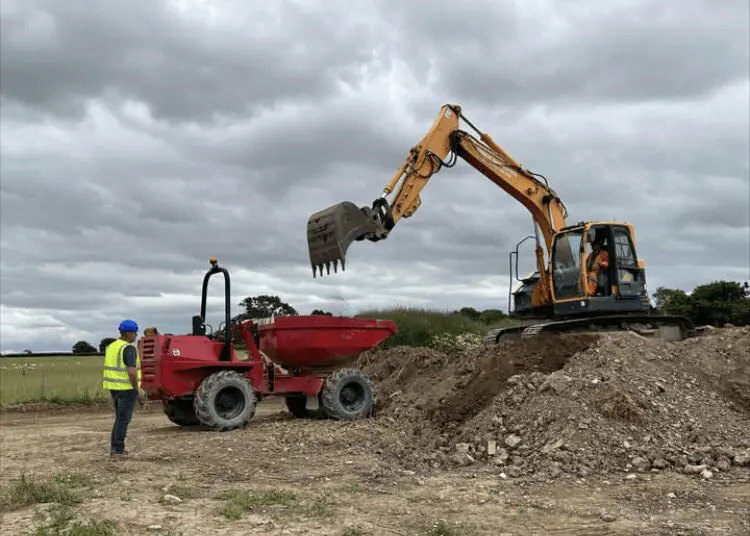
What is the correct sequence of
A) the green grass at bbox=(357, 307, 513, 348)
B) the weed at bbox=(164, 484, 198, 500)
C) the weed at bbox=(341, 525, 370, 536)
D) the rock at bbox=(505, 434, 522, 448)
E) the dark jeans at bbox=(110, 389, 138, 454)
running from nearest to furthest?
the weed at bbox=(341, 525, 370, 536) < the weed at bbox=(164, 484, 198, 500) < the rock at bbox=(505, 434, 522, 448) < the dark jeans at bbox=(110, 389, 138, 454) < the green grass at bbox=(357, 307, 513, 348)

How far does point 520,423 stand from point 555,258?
6.09 metres

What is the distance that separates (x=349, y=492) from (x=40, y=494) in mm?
2810

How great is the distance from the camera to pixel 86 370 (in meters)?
22.7

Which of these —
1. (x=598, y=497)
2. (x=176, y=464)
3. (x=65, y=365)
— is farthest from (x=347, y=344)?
(x=65, y=365)

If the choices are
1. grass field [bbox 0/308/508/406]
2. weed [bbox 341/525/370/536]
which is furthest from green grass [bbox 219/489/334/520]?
grass field [bbox 0/308/508/406]

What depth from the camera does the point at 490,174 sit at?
608 inches

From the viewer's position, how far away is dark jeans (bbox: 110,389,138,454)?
9.43m

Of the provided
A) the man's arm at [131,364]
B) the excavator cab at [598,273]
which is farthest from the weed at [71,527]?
the excavator cab at [598,273]

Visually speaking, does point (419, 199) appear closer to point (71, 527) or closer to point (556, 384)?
point (556, 384)

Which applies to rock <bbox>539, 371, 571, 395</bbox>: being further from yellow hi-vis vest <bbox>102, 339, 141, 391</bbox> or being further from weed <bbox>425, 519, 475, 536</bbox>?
yellow hi-vis vest <bbox>102, 339, 141, 391</bbox>

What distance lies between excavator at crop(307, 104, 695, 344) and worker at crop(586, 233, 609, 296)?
0.06 feet

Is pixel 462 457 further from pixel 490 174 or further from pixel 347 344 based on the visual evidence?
pixel 490 174

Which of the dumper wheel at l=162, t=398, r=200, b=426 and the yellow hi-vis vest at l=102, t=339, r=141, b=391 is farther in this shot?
the dumper wheel at l=162, t=398, r=200, b=426

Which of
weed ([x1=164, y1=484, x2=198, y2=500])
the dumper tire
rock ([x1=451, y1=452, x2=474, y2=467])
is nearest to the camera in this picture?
weed ([x1=164, y1=484, x2=198, y2=500])
